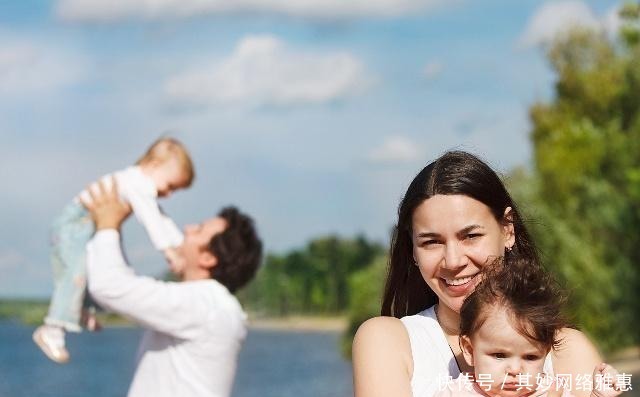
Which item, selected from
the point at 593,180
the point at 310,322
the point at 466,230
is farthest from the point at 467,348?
the point at 310,322

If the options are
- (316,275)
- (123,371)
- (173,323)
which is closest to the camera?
(173,323)

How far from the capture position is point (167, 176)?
6.02 m

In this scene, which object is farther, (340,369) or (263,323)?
(263,323)

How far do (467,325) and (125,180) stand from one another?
274 centimetres

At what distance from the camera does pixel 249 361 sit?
5088 cm

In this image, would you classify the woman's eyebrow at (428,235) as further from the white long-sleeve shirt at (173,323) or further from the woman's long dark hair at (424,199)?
the white long-sleeve shirt at (173,323)

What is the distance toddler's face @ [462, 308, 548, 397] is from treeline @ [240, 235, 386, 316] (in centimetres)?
5849

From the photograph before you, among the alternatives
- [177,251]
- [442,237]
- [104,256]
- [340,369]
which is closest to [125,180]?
[177,251]

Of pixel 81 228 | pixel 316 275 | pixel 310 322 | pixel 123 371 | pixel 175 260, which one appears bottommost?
pixel 310 322

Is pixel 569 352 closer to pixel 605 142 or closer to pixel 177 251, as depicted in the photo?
pixel 177 251

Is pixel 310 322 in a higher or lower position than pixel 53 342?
lower

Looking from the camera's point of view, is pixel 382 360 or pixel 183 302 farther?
pixel 183 302

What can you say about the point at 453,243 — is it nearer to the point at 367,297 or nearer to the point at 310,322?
the point at 367,297

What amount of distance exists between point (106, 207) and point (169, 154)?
91 centimetres
